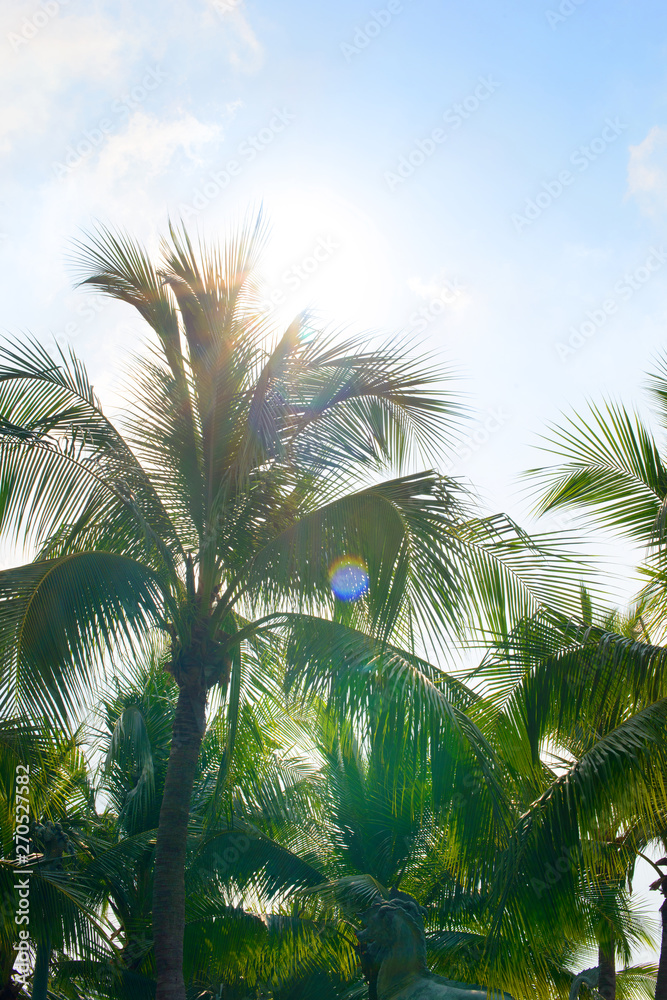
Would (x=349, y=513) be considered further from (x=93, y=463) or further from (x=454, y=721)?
(x=93, y=463)

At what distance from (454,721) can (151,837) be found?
6.92 m

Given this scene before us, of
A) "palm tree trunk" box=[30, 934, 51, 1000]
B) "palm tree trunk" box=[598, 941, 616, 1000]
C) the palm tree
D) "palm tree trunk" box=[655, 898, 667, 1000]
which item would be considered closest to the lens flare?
the palm tree

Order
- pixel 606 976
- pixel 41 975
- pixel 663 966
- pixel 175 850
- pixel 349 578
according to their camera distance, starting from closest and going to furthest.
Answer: pixel 175 850
pixel 349 578
pixel 41 975
pixel 663 966
pixel 606 976

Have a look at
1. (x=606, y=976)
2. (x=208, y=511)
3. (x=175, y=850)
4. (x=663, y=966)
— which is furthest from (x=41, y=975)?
(x=606, y=976)

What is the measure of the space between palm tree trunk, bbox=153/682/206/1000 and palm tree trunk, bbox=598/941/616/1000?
1005 centimetres

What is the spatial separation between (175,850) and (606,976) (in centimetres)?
1113

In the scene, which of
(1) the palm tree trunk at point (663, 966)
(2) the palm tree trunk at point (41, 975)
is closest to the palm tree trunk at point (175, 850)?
(2) the palm tree trunk at point (41, 975)

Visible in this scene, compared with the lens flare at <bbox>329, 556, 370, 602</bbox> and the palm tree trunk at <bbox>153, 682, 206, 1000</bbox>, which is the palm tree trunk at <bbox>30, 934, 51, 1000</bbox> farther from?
the lens flare at <bbox>329, 556, 370, 602</bbox>

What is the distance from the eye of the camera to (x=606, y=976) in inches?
560

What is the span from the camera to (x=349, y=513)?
23.9ft

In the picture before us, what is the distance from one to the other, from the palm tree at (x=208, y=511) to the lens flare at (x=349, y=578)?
0.03 m

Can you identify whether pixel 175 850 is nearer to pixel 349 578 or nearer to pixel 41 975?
pixel 41 975

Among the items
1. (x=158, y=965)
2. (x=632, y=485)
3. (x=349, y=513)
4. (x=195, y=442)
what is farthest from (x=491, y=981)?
(x=195, y=442)

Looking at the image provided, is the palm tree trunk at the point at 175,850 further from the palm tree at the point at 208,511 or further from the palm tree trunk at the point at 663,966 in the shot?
the palm tree trunk at the point at 663,966
